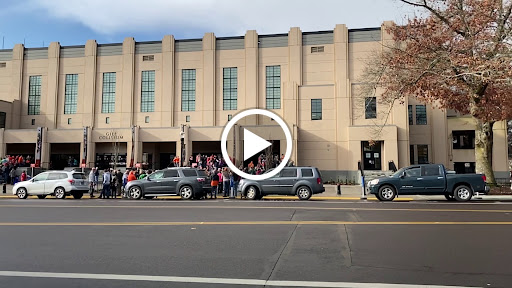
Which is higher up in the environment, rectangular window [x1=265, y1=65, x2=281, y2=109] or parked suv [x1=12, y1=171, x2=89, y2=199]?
rectangular window [x1=265, y1=65, x2=281, y2=109]

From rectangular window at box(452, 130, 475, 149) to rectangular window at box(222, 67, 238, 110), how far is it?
23282 millimetres

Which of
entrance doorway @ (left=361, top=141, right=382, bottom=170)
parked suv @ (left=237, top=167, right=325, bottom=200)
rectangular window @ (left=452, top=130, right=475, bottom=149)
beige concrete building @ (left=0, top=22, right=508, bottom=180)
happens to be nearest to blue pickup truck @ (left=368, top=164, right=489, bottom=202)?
parked suv @ (left=237, top=167, right=325, bottom=200)

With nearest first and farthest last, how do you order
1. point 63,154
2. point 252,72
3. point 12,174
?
1. point 12,174
2. point 252,72
3. point 63,154

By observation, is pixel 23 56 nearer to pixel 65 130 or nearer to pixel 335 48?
pixel 65 130

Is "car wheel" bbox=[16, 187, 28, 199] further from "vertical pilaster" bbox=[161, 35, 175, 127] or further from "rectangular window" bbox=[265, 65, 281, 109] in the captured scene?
"rectangular window" bbox=[265, 65, 281, 109]

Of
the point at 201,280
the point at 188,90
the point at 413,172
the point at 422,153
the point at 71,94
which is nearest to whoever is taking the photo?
the point at 201,280

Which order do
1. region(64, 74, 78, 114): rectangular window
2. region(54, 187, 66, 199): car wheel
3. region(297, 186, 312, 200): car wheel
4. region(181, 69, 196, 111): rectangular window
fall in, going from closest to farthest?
region(297, 186, 312, 200): car wheel → region(54, 187, 66, 199): car wheel → region(181, 69, 196, 111): rectangular window → region(64, 74, 78, 114): rectangular window

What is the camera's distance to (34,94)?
42344 mm

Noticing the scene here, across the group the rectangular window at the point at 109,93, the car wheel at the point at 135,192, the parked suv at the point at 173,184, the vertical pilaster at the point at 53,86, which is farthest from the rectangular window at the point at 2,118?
the car wheel at the point at 135,192

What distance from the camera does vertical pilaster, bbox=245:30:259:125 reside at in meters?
38.5

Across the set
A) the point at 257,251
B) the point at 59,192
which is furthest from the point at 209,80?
the point at 257,251

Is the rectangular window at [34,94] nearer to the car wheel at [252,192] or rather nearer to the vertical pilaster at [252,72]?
the vertical pilaster at [252,72]

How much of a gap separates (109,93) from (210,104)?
11961 millimetres

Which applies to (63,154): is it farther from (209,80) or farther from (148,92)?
(209,80)
